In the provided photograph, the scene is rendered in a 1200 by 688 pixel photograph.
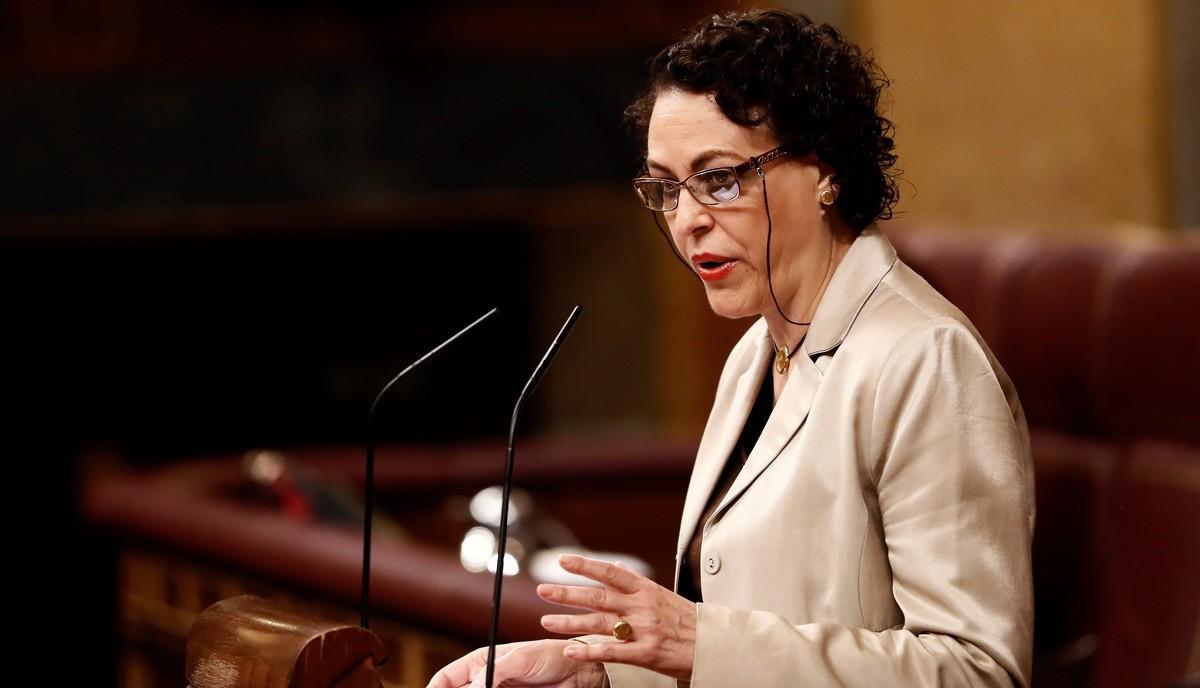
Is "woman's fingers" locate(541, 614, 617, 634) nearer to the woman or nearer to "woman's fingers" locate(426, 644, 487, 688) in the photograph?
the woman

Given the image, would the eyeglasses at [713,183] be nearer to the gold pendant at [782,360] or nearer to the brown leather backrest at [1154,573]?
the gold pendant at [782,360]

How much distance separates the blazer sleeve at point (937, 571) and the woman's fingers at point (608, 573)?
9cm

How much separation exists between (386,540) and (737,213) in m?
1.75

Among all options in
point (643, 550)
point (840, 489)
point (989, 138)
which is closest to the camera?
point (840, 489)

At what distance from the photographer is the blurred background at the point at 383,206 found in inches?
186

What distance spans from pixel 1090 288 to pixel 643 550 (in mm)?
1724

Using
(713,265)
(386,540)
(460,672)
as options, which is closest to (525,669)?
(460,672)

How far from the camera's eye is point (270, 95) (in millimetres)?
5418

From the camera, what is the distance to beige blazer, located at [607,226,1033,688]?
1319 mm

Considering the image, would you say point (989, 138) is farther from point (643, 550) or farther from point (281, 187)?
point (281, 187)

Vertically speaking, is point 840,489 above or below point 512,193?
above

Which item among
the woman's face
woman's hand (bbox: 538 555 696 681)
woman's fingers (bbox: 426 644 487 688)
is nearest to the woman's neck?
the woman's face

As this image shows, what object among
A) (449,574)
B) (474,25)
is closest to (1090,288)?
(449,574)

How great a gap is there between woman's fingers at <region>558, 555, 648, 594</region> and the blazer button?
7.9 inches
